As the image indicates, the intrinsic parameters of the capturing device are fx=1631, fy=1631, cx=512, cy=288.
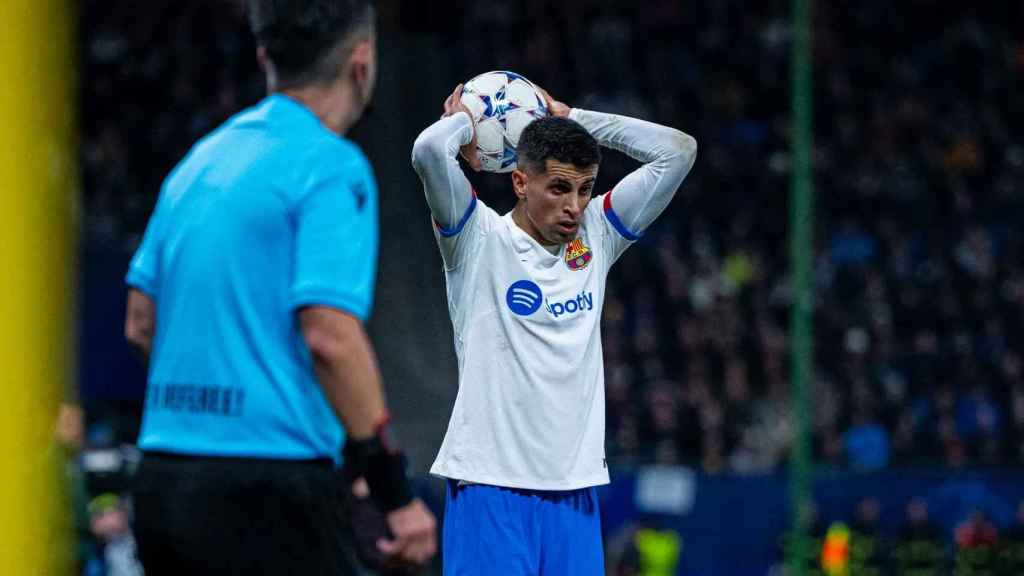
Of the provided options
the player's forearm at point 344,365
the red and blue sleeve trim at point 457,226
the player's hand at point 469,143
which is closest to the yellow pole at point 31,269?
the player's forearm at point 344,365

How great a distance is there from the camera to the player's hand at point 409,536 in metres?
3.22

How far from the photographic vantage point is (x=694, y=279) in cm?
1733

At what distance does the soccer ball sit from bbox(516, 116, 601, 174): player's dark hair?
11 cm

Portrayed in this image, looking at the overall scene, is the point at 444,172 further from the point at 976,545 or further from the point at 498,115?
the point at 976,545

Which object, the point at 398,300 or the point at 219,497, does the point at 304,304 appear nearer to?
the point at 219,497

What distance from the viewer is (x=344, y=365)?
3.16m

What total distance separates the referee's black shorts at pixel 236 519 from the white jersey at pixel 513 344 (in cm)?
175

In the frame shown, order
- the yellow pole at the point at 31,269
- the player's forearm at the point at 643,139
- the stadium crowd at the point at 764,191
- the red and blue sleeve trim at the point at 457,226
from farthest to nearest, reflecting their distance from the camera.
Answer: the stadium crowd at the point at 764,191
the player's forearm at the point at 643,139
the red and blue sleeve trim at the point at 457,226
the yellow pole at the point at 31,269

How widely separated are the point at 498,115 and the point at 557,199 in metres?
0.43

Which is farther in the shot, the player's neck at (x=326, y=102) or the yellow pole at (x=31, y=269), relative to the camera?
the player's neck at (x=326, y=102)

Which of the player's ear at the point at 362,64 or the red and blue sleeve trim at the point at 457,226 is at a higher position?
the player's ear at the point at 362,64

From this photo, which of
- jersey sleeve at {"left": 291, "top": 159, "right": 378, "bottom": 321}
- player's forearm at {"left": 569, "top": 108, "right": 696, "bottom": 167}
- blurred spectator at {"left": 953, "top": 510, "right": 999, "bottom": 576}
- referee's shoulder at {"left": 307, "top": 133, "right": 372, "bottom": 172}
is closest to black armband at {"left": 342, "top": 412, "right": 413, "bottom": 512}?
jersey sleeve at {"left": 291, "top": 159, "right": 378, "bottom": 321}

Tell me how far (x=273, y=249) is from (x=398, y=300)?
782 centimetres

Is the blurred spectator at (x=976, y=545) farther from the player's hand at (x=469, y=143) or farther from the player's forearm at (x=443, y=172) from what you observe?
the player's forearm at (x=443, y=172)
